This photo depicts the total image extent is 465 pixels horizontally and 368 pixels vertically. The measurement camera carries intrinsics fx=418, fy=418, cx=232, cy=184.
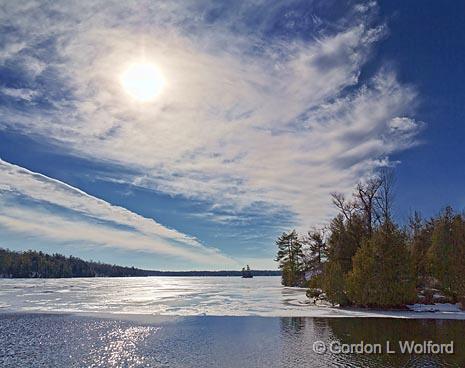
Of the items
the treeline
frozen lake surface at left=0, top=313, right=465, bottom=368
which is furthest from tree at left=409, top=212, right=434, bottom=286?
frozen lake surface at left=0, top=313, right=465, bottom=368

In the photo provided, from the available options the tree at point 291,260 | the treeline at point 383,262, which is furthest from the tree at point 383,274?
the tree at point 291,260

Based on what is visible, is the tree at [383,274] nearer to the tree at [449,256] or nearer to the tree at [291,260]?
the tree at [449,256]

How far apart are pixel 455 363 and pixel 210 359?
10.5 meters

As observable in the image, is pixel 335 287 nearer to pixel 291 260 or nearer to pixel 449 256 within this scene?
pixel 449 256

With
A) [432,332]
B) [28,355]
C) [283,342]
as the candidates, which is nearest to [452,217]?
[432,332]

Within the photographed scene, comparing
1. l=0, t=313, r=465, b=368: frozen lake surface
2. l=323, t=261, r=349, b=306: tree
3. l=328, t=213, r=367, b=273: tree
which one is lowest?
l=0, t=313, r=465, b=368: frozen lake surface

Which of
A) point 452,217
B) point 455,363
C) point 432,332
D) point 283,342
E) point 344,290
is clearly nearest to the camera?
point 455,363

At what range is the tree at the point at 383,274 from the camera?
131ft

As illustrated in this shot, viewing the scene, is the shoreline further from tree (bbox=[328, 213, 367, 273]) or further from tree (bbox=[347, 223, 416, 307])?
tree (bbox=[328, 213, 367, 273])

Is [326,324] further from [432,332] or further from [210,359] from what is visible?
[210,359]

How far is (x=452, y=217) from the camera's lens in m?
59.5

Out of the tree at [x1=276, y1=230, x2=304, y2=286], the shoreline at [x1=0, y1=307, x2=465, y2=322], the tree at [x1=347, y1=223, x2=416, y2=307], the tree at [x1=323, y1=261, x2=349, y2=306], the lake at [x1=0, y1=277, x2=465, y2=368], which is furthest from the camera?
the tree at [x1=276, y1=230, x2=304, y2=286]

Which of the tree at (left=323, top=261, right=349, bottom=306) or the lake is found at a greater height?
the tree at (left=323, top=261, right=349, bottom=306)

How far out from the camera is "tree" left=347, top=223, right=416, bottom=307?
1577 inches
